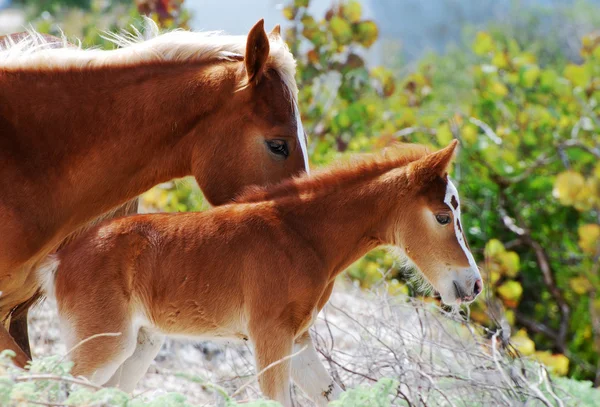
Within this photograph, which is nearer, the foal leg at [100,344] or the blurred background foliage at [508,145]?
the foal leg at [100,344]

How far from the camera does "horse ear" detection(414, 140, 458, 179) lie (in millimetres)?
3922

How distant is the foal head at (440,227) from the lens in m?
3.93

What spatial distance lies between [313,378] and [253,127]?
1.19 metres

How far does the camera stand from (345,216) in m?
3.98

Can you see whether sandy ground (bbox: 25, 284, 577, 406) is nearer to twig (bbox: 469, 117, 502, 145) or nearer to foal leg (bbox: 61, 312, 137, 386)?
foal leg (bbox: 61, 312, 137, 386)

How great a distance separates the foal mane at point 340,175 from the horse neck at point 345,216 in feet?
0.14

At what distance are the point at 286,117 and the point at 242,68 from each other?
0.30 metres

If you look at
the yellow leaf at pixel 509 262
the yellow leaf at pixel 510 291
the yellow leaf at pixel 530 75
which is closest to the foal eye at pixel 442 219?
the yellow leaf at pixel 510 291

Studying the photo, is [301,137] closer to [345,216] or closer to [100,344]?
[345,216]

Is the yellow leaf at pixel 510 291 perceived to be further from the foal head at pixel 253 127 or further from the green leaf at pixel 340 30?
the foal head at pixel 253 127

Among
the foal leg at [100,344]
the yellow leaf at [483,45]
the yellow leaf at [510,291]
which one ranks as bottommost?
the yellow leaf at [510,291]

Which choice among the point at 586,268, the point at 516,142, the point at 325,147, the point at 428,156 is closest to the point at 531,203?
the point at 516,142

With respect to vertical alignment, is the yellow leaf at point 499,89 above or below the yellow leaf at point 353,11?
below

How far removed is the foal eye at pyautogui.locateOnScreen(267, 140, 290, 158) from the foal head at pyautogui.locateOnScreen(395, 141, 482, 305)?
566 mm
